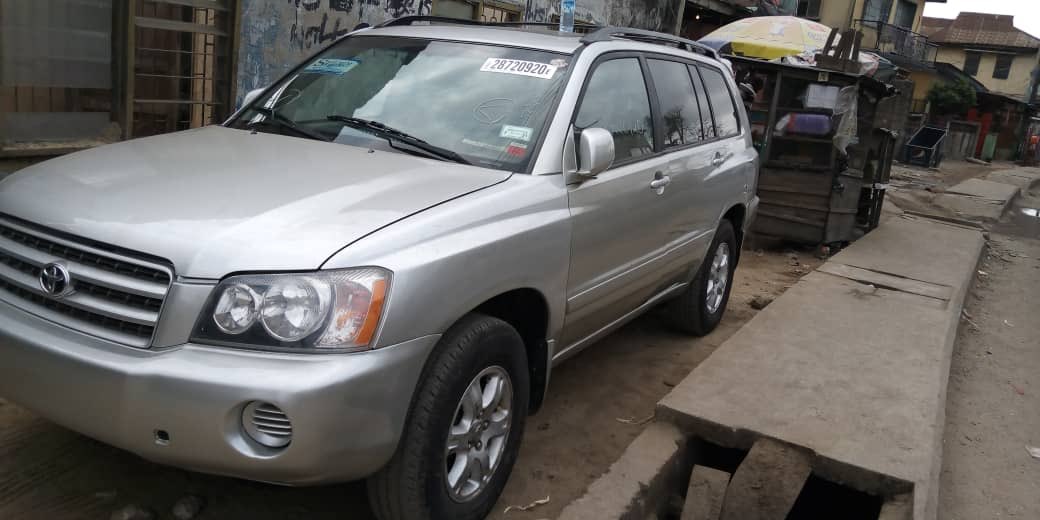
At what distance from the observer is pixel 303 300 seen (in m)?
2.38

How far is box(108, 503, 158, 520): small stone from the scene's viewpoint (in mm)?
2834

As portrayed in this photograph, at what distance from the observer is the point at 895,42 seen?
116 ft

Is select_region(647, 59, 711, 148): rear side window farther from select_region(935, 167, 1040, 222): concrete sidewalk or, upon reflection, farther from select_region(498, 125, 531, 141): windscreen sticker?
select_region(935, 167, 1040, 222): concrete sidewalk

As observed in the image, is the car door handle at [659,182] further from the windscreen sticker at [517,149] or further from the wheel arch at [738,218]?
the wheel arch at [738,218]

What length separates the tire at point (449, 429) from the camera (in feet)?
8.50

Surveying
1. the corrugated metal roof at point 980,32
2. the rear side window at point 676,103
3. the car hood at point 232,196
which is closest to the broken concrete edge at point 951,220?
the rear side window at point 676,103

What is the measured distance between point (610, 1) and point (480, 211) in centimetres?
1149

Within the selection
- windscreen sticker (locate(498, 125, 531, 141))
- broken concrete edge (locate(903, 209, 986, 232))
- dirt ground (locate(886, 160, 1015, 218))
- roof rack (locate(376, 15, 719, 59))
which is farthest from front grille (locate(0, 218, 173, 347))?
dirt ground (locate(886, 160, 1015, 218))

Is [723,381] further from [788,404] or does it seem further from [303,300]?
[303,300]

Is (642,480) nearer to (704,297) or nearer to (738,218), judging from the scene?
(704,297)

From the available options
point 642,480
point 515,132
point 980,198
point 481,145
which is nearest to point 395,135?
point 481,145

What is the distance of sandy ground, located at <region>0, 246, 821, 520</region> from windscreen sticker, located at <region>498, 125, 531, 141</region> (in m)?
1.40

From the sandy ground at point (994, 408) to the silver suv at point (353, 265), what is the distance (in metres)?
1.90

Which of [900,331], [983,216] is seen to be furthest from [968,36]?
[900,331]
